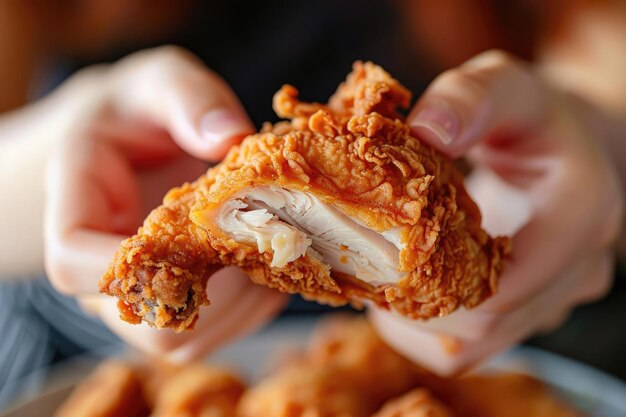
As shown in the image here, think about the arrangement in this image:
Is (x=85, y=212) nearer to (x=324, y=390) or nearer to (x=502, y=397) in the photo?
(x=324, y=390)

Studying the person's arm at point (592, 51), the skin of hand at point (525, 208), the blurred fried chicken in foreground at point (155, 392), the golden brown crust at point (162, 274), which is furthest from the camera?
the person's arm at point (592, 51)

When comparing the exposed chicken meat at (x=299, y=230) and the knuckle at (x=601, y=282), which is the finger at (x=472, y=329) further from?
the exposed chicken meat at (x=299, y=230)

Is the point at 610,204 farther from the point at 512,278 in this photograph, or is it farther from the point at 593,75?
the point at 593,75

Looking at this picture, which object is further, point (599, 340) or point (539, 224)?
point (599, 340)

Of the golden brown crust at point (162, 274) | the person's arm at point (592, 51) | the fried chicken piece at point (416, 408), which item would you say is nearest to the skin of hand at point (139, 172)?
the golden brown crust at point (162, 274)

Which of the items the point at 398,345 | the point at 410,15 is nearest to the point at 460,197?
the point at 398,345

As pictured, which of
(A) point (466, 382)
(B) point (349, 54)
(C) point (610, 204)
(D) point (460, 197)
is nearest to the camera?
(D) point (460, 197)
